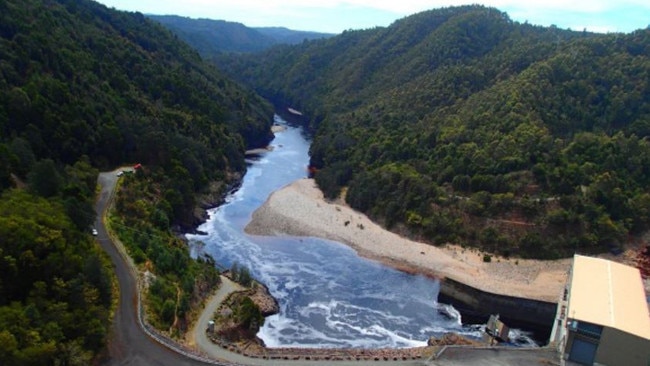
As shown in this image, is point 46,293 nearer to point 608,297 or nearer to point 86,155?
point 86,155

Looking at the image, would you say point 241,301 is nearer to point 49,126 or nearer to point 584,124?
point 49,126

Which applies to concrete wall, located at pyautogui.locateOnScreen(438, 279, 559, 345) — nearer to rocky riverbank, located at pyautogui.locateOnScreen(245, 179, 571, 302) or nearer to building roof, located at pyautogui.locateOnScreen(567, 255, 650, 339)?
rocky riverbank, located at pyautogui.locateOnScreen(245, 179, 571, 302)

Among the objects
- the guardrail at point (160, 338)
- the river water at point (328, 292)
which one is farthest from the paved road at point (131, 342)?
the river water at point (328, 292)

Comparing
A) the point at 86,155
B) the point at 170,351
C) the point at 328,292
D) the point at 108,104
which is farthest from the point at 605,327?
the point at 108,104

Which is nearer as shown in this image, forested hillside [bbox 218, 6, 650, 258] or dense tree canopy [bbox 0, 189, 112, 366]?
dense tree canopy [bbox 0, 189, 112, 366]

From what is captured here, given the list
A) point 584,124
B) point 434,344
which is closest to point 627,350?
point 434,344

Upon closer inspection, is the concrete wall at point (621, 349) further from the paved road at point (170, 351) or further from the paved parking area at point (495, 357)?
the paved road at point (170, 351)

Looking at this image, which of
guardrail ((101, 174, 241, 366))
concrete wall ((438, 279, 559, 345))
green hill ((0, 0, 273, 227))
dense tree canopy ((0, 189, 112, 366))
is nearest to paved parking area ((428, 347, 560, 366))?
concrete wall ((438, 279, 559, 345))

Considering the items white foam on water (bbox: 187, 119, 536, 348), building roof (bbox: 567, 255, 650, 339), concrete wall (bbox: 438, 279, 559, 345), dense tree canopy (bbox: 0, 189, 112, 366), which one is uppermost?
building roof (bbox: 567, 255, 650, 339)
